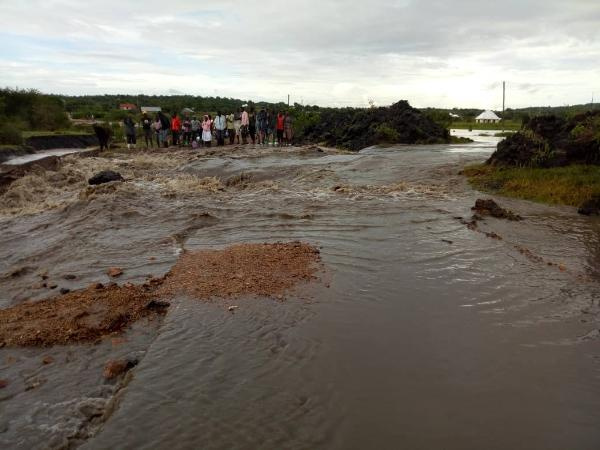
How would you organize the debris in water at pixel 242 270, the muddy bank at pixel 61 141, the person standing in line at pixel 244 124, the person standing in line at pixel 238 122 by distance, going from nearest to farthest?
1. the debris in water at pixel 242 270
2. the person standing in line at pixel 244 124
3. the person standing in line at pixel 238 122
4. the muddy bank at pixel 61 141

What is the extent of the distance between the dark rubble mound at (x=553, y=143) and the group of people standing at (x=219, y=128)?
12.8 m

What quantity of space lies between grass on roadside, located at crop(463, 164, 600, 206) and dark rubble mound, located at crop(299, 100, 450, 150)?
1091 cm

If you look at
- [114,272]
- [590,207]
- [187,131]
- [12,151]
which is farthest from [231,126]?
[114,272]

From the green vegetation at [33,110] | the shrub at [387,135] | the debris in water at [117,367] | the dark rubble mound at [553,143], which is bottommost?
the debris in water at [117,367]

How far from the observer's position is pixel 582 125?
10844 millimetres

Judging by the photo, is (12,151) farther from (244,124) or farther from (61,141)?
(244,124)

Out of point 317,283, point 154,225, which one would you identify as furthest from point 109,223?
point 317,283

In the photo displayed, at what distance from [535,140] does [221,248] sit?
27.1 feet

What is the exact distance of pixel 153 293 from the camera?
480 centimetres

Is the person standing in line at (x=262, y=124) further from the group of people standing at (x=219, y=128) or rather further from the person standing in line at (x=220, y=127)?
the person standing in line at (x=220, y=127)

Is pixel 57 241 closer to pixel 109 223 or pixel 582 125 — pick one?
pixel 109 223

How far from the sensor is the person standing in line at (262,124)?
22594 mm

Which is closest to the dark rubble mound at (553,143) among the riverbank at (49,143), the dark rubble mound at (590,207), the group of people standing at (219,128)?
the dark rubble mound at (590,207)

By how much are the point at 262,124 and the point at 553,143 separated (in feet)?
47.2
